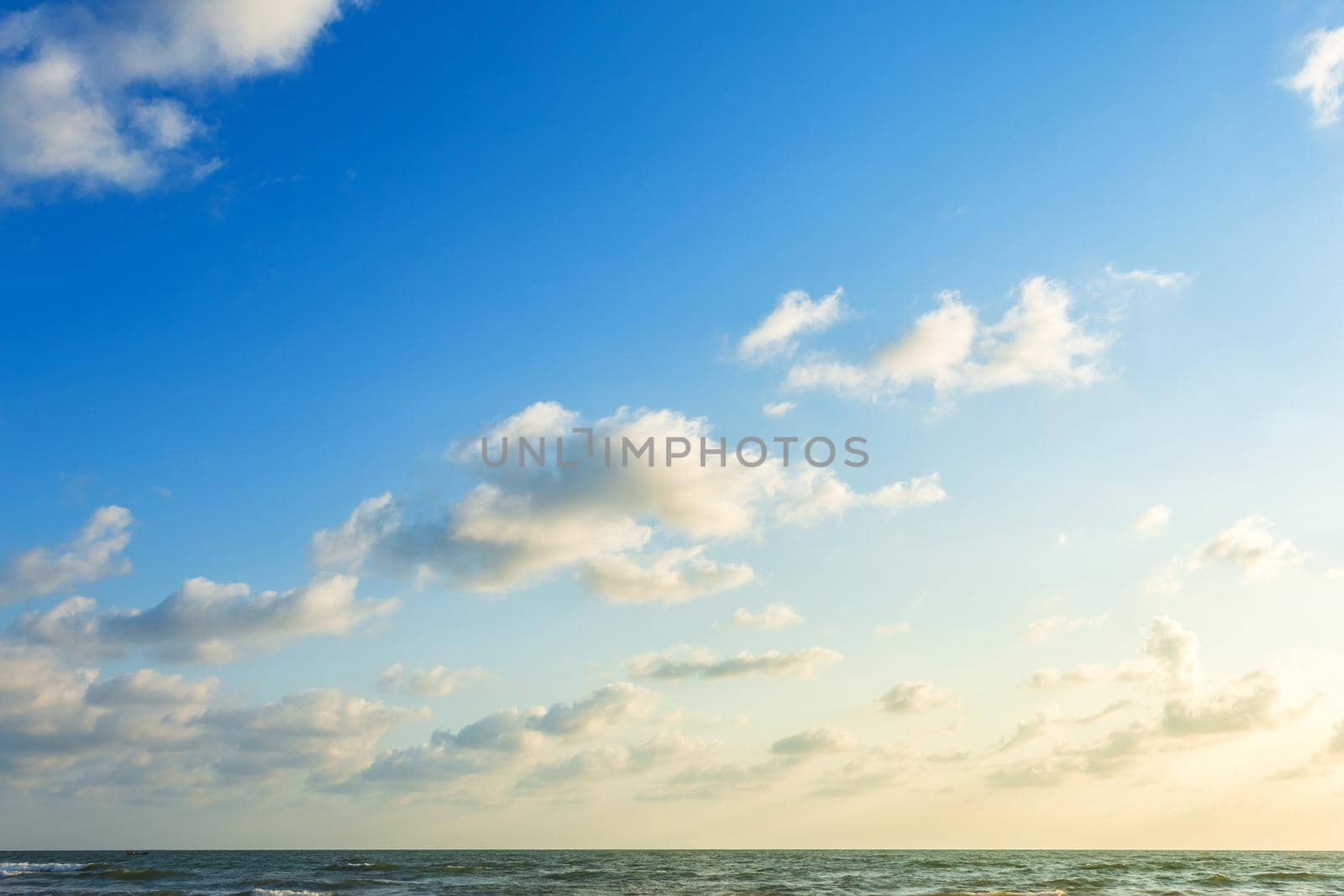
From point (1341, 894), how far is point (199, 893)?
262 ft

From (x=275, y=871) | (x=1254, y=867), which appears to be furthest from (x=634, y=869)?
(x=1254, y=867)

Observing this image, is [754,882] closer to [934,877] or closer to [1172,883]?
[934,877]

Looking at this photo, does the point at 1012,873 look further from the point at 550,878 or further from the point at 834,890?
the point at 550,878

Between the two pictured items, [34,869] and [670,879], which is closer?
[670,879]

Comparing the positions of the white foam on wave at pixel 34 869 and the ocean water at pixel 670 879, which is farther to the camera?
the white foam on wave at pixel 34 869

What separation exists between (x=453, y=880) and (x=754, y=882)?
2509cm

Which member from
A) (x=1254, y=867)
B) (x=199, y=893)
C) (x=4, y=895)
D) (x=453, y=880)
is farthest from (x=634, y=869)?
(x=1254, y=867)

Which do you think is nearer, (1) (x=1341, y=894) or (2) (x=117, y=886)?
(1) (x=1341, y=894)

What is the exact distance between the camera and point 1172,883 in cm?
6844

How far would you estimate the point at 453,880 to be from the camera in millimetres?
71625

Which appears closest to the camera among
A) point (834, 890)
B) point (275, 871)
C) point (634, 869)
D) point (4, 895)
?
point (4, 895)

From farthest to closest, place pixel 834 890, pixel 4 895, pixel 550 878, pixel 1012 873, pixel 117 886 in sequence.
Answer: pixel 1012 873, pixel 550 878, pixel 117 886, pixel 834 890, pixel 4 895

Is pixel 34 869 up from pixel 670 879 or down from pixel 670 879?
down

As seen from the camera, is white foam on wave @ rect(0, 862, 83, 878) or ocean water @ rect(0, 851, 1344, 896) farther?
white foam on wave @ rect(0, 862, 83, 878)
